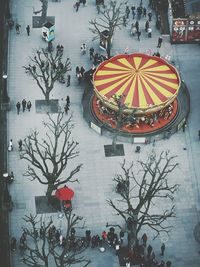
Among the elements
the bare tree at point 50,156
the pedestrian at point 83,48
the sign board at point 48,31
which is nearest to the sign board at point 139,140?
the bare tree at point 50,156

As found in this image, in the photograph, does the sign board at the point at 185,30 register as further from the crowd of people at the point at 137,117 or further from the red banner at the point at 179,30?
the crowd of people at the point at 137,117

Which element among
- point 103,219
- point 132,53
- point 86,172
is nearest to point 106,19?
point 132,53

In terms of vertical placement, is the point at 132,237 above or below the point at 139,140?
below

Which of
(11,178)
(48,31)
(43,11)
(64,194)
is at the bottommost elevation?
(64,194)

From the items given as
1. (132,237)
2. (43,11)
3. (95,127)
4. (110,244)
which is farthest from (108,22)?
(132,237)

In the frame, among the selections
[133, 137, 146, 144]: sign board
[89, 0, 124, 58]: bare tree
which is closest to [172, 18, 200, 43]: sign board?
[89, 0, 124, 58]: bare tree

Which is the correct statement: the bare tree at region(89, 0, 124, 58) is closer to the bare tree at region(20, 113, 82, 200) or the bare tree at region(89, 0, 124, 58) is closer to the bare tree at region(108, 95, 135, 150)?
the bare tree at region(108, 95, 135, 150)

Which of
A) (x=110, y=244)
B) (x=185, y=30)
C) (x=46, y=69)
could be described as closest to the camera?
(x=110, y=244)

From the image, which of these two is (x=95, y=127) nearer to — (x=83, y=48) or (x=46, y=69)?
Answer: (x=46, y=69)
